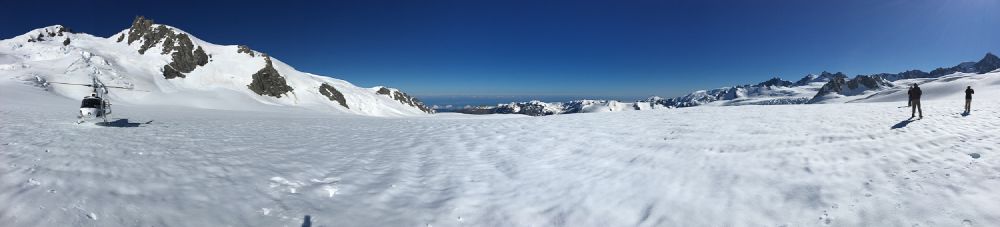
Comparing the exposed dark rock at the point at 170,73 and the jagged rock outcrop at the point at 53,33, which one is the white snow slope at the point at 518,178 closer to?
the exposed dark rock at the point at 170,73

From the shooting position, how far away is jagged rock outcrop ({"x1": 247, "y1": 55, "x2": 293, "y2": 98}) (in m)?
84.8

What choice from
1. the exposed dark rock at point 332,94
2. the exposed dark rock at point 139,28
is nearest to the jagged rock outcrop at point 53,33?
the exposed dark rock at point 139,28

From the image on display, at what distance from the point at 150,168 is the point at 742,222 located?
42.1ft

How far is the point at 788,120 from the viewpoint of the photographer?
20609 millimetres

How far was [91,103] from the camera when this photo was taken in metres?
19.8

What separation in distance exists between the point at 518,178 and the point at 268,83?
88100 mm

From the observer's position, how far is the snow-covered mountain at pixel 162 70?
59750mm

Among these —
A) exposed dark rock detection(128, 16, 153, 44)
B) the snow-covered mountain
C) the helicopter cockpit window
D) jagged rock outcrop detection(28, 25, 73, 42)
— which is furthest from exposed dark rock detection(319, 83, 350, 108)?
the helicopter cockpit window

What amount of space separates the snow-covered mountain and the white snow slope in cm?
5287

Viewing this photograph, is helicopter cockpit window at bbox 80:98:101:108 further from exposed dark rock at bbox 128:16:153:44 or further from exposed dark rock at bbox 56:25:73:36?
exposed dark rock at bbox 56:25:73:36

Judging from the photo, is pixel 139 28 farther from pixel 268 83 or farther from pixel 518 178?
pixel 518 178

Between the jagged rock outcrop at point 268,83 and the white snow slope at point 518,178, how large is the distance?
7207 cm

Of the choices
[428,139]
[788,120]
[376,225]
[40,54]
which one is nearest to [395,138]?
[428,139]

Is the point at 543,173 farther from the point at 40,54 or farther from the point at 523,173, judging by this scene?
the point at 40,54
